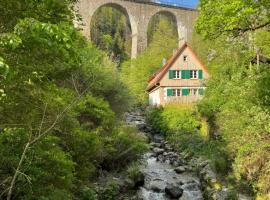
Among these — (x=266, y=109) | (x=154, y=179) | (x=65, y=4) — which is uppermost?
(x=65, y=4)

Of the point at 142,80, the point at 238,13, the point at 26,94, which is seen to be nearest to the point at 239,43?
the point at 238,13

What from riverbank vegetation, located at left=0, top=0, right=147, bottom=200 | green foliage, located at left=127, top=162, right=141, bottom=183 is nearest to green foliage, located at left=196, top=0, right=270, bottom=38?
riverbank vegetation, located at left=0, top=0, right=147, bottom=200

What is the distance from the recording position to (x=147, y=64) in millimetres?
58875

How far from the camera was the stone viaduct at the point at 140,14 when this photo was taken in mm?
63844

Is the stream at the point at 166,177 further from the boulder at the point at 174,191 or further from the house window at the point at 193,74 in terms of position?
the house window at the point at 193,74

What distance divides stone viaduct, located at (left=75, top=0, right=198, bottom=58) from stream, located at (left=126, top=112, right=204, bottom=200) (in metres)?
34.7

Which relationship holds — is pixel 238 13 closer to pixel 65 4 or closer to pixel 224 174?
pixel 65 4

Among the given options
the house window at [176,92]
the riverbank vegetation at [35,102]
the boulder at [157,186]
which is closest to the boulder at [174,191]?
the boulder at [157,186]

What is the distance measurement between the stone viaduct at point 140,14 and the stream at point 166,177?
3471 cm

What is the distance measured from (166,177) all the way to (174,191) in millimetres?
3799

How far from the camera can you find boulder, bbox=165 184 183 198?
20.8m

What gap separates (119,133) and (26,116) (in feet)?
45.9

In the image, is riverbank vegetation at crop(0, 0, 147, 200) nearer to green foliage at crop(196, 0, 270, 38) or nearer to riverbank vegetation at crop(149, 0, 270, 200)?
green foliage at crop(196, 0, 270, 38)

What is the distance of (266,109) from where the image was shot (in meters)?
16.3
